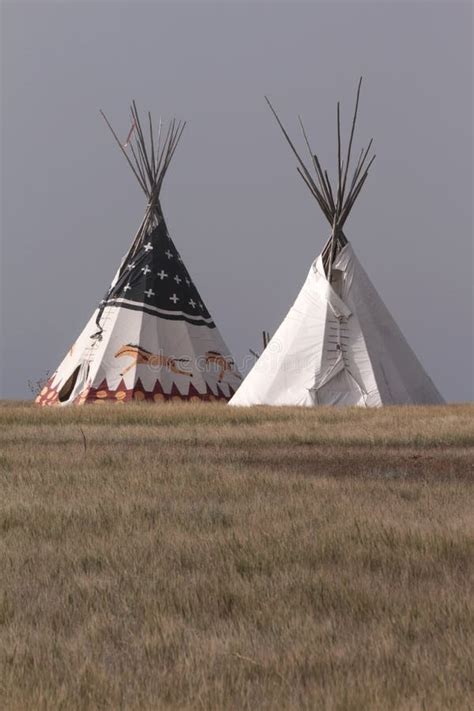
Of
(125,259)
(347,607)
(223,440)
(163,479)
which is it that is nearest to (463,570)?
(347,607)

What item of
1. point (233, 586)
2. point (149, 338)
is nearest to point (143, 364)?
Answer: point (149, 338)

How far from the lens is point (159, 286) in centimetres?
2331

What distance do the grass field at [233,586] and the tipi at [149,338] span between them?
442 inches

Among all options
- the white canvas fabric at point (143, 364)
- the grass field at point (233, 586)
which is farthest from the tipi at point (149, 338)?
the grass field at point (233, 586)

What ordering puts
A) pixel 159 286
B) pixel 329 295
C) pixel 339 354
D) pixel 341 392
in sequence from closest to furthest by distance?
1. pixel 341 392
2. pixel 339 354
3. pixel 329 295
4. pixel 159 286

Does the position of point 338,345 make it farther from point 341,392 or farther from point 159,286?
point 159,286

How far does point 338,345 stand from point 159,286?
205 inches

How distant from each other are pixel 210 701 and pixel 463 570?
2.46 meters

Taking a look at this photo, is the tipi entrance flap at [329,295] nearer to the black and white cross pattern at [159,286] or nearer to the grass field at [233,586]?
the black and white cross pattern at [159,286]

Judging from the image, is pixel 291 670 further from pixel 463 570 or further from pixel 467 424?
pixel 467 424

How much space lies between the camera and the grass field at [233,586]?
375cm

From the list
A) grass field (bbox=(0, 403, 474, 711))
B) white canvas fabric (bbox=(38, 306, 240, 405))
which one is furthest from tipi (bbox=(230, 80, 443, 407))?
grass field (bbox=(0, 403, 474, 711))

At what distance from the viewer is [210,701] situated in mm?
3562

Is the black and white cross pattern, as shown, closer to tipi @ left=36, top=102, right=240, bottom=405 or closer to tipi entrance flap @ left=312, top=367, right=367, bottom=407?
tipi @ left=36, top=102, right=240, bottom=405
